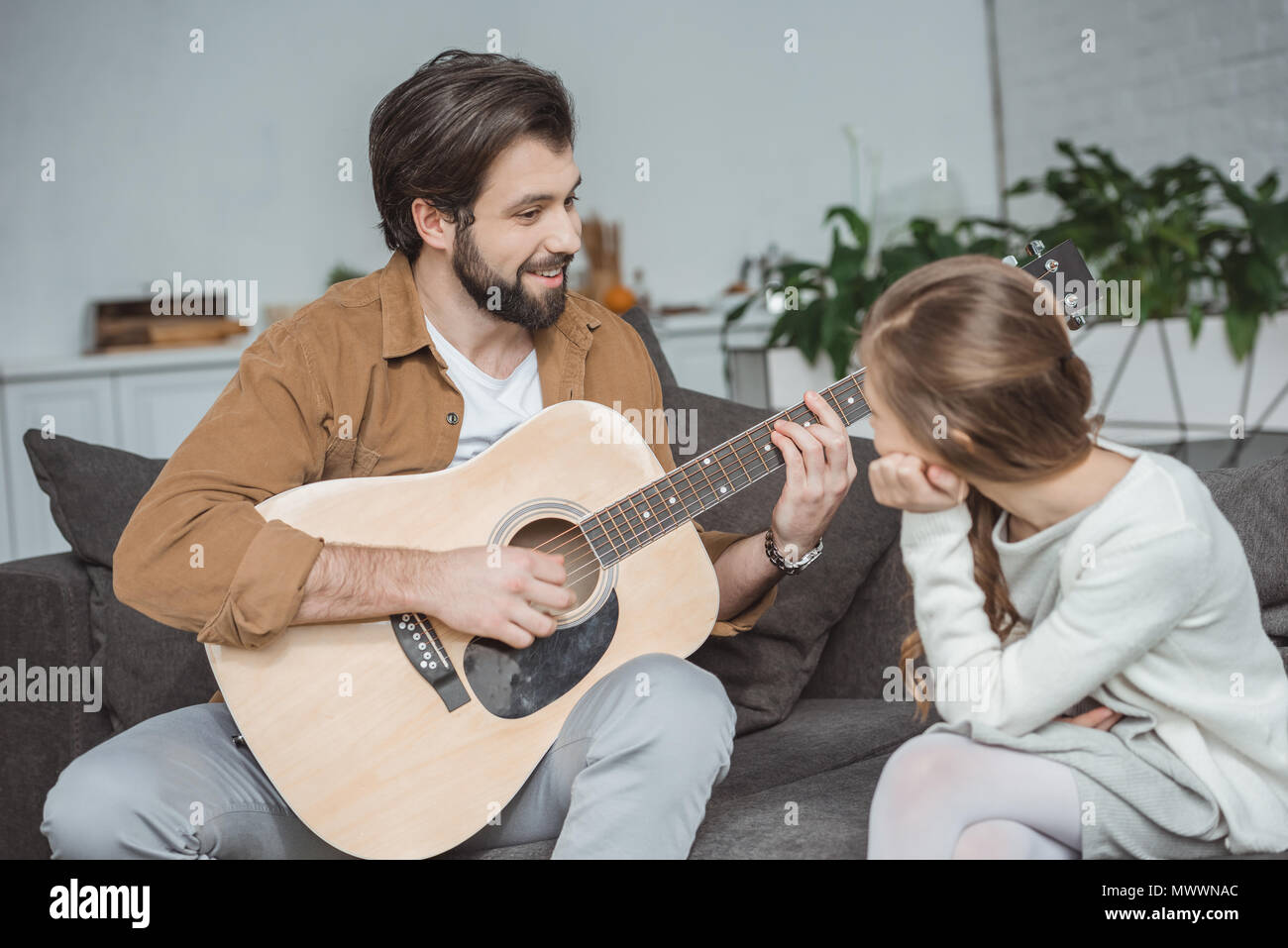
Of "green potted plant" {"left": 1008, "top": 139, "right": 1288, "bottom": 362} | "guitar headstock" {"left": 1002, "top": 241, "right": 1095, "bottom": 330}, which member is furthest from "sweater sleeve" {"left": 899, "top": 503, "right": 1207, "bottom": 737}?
"green potted plant" {"left": 1008, "top": 139, "right": 1288, "bottom": 362}

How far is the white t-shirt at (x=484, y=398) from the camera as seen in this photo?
166 cm

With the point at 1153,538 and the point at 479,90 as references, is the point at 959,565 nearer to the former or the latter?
the point at 1153,538

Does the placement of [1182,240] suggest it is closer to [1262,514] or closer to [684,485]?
[1262,514]

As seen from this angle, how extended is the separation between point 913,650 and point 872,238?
11.5 ft

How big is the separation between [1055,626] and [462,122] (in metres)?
1.01

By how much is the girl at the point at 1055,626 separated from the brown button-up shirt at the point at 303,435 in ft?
1.72

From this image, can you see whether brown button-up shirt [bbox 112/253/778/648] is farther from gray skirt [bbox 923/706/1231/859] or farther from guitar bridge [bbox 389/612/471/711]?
gray skirt [bbox 923/706/1231/859]

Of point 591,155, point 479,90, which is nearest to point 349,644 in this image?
point 479,90

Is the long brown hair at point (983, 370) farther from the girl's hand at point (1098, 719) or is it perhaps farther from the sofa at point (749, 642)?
the sofa at point (749, 642)

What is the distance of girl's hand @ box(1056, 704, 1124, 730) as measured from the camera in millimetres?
1190

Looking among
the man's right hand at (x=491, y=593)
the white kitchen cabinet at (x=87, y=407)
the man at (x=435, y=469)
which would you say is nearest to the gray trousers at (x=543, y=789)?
the man at (x=435, y=469)

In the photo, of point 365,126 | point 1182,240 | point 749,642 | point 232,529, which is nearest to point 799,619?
point 749,642

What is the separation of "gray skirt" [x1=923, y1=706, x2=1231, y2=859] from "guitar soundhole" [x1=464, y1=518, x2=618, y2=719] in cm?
46

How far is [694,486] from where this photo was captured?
148cm
